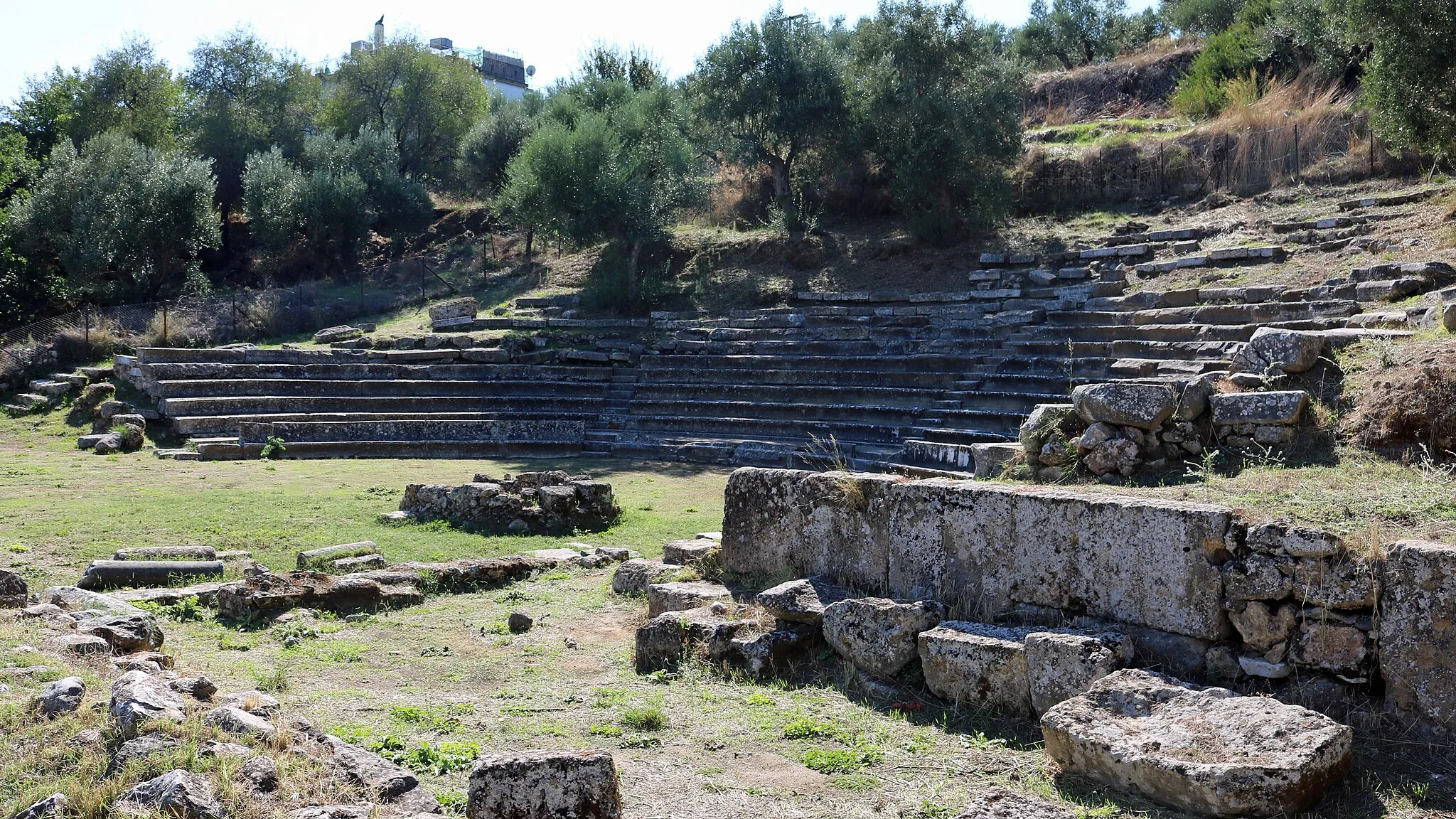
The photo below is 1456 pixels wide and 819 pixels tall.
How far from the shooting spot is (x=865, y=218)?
2728 cm

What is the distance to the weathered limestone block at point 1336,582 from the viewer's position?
4.54 m

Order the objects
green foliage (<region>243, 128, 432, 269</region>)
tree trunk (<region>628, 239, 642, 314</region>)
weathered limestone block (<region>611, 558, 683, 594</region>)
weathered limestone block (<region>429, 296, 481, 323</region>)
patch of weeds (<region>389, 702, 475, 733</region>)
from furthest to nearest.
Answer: green foliage (<region>243, 128, 432, 269</region>) < tree trunk (<region>628, 239, 642, 314</region>) < weathered limestone block (<region>429, 296, 481, 323</region>) < weathered limestone block (<region>611, 558, 683, 594</region>) < patch of weeds (<region>389, 702, 475, 733</region>)

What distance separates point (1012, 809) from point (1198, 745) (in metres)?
0.77

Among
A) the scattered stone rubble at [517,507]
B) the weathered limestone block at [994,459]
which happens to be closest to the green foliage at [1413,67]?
the weathered limestone block at [994,459]

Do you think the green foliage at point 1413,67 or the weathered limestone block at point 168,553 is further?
the green foliage at point 1413,67

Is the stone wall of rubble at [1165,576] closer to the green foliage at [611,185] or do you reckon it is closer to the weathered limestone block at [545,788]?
the weathered limestone block at [545,788]

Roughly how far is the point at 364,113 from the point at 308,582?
35267 millimetres

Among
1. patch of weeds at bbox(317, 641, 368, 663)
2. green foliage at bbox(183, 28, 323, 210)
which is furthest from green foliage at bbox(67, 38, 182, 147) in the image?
patch of weeds at bbox(317, 641, 368, 663)

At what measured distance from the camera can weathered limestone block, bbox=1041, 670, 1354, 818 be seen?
12.8 ft

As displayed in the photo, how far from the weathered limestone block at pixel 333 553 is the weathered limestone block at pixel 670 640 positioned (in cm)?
433

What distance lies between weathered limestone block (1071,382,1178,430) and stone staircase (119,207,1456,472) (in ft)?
24.5

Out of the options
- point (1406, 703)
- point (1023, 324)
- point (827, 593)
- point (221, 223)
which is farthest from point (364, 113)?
point (1406, 703)

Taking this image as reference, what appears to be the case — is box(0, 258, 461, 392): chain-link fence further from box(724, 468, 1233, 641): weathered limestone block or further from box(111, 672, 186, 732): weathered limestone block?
box(724, 468, 1233, 641): weathered limestone block

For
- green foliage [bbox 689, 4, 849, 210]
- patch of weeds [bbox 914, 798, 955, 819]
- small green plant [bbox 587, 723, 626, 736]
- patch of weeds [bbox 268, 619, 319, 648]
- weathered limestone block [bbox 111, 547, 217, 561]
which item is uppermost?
green foliage [bbox 689, 4, 849, 210]
